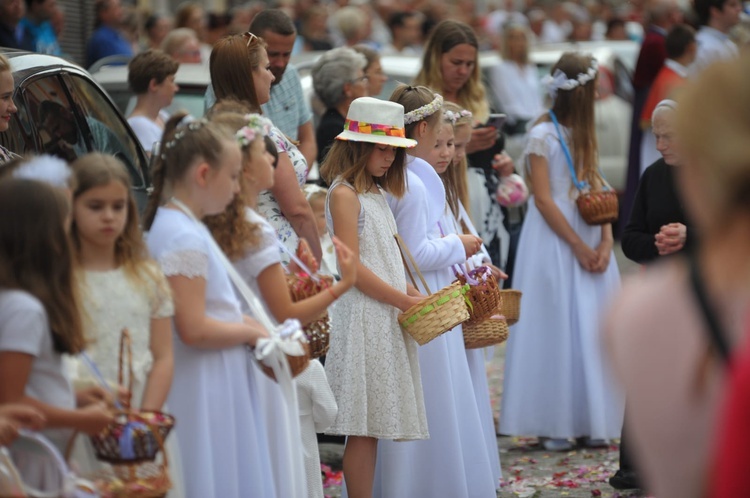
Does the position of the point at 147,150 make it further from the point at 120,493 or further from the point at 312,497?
the point at 120,493

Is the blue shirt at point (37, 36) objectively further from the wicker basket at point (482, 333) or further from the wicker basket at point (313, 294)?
the wicker basket at point (313, 294)

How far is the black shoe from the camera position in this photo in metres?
6.19

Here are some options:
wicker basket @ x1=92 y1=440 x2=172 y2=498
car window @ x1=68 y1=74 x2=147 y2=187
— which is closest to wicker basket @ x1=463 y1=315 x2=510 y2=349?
car window @ x1=68 y1=74 x2=147 y2=187

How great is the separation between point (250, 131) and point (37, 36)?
7.34 meters

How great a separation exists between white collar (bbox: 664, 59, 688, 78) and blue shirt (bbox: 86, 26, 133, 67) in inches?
227

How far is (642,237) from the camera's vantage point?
5.98 metres

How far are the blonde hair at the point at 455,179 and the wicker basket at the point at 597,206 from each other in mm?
813

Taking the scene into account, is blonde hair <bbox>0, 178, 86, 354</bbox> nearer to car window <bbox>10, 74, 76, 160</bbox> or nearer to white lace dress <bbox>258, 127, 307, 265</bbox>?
white lace dress <bbox>258, 127, 307, 265</bbox>

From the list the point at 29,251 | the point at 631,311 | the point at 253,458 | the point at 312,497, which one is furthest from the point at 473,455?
the point at 631,311

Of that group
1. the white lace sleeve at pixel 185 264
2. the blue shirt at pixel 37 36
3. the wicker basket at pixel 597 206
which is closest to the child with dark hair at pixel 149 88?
the wicker basket at pixel 597 206

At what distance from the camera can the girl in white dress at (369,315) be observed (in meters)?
5.21

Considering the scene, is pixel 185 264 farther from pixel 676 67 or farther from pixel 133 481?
pixel 676 67

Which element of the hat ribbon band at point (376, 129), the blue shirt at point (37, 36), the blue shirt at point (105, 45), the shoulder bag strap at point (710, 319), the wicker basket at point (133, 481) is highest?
the blue shirt at point (105, 45)

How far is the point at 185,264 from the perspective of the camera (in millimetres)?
4039
